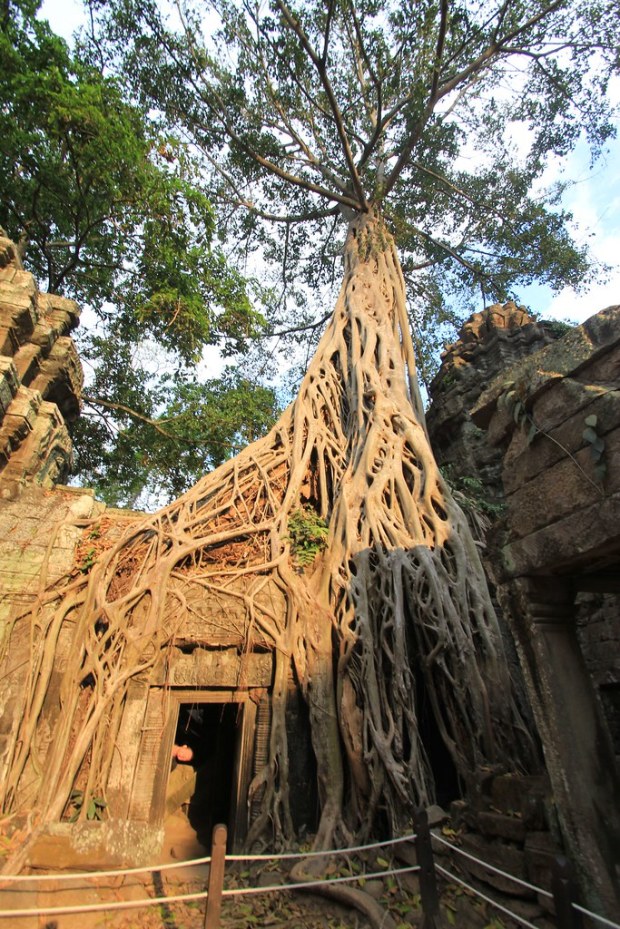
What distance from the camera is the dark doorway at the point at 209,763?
5.55 metres

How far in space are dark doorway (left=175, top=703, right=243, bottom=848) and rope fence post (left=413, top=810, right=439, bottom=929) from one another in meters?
3.56

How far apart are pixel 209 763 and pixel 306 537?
10.9ft

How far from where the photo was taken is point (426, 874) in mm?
2055

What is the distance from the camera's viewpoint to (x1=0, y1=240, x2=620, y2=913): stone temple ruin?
2.08 m

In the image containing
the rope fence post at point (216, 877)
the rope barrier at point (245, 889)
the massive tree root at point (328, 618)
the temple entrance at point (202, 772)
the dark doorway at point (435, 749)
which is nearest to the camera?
the rope barrier at point (245, 889)

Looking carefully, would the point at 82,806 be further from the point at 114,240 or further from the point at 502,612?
the point at 114,240

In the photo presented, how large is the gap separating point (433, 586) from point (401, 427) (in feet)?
6.91

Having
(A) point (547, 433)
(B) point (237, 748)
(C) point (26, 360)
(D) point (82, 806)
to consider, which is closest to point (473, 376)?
(A) point (547, 433)

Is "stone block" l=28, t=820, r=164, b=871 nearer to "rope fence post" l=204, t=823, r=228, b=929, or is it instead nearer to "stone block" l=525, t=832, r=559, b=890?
"rope fence post" l=204, t=823, r=228, b=929

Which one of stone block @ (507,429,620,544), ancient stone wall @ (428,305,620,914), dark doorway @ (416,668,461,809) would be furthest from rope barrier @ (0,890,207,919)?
dark doorway @ (416,668,461,809)

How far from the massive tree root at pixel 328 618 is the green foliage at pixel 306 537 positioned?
2.2 inches

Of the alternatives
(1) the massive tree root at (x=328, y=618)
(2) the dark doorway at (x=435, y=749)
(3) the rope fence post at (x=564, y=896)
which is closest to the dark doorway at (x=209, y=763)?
(1) the massive tree root at (x=328, y=618)

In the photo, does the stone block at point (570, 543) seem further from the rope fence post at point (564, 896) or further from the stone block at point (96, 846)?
the stone block at point (96, 846)

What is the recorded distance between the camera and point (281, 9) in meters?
6.48
